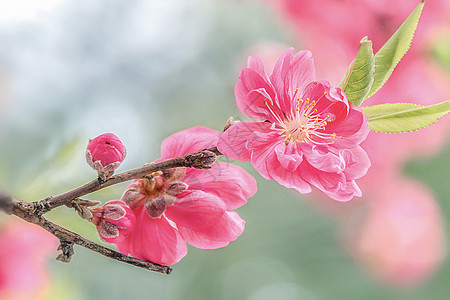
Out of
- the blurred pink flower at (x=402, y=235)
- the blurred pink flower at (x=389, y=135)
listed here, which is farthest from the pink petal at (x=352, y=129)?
the blurred pink flower at (x=402, y=235)

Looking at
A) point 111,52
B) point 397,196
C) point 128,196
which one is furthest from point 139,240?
point 111,52

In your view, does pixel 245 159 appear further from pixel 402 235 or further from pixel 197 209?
pixel 402 235

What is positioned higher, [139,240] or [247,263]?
[247,263]

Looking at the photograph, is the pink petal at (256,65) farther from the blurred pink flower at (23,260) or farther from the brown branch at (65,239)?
the blurred pink flower at (23,260)

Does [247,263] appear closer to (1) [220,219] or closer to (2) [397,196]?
(2) [397,196]

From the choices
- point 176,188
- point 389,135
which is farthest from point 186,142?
point 389,135
